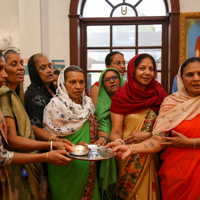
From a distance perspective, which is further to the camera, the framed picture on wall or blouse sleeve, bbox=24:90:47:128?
the framed picture on wall

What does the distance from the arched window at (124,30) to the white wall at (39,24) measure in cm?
32

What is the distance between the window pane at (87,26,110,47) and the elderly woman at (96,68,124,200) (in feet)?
7.37

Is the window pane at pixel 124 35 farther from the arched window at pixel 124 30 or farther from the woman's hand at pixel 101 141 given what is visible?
the woman's hand at pixel 101 141

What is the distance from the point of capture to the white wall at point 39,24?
4113 mm

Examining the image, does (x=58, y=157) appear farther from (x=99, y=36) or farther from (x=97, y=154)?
(x=99, y=36)

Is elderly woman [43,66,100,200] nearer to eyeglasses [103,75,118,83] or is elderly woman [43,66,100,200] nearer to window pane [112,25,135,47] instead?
eyeglasses [103,75,118,83]

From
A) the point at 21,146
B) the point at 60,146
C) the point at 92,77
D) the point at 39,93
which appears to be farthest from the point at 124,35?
the point at 21,146

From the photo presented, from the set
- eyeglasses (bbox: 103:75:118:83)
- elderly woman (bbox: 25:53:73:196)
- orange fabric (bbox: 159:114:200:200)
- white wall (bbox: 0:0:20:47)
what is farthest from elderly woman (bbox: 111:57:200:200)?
white wall (bbox: 0:0:20:47)

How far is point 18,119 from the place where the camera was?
175cm

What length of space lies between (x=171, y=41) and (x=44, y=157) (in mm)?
3494

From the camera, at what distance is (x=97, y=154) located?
1675 millimetres

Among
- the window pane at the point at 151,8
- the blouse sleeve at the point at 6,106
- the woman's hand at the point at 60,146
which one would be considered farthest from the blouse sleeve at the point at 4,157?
the window pane at the point at 151,8

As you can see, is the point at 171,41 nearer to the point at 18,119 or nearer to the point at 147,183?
the point at 147,183

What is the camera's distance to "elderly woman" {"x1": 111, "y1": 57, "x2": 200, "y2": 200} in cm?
169
